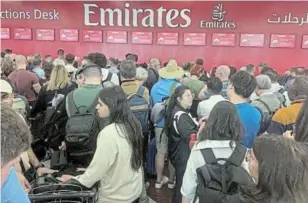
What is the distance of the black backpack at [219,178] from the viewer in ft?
7.00

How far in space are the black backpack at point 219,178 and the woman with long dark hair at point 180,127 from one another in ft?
3.72

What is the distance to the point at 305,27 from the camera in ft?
29.2

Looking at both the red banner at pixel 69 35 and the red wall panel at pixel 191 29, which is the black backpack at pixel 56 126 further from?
the red banner at pixel 69 35

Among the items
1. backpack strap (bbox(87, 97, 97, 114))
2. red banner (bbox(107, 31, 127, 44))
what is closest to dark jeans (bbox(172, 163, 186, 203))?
backpack strap (bbox(87, 97, 97, 114))

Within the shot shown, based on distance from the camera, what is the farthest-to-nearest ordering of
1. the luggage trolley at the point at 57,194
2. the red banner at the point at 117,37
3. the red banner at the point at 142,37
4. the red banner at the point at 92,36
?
the red banner at the point at 92,36 < the red banner at the point at 117,37 < the red banner at the point at 142,37 < the luggage trolley at the point at 57,194

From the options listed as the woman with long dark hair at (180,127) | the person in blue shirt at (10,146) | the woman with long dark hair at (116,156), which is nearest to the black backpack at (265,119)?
the woman with long dark hair at (180,127)

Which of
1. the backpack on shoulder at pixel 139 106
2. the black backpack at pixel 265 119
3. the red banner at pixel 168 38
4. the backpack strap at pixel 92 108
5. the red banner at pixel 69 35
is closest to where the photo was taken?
the backpack strap at pixel 92 108

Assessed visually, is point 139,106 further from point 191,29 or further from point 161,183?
point 191,29

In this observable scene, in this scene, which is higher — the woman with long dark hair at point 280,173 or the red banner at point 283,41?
the red banner at point 283,41

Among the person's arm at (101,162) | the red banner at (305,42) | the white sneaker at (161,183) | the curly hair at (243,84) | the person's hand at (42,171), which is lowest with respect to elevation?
the white sneaker at (161,183)

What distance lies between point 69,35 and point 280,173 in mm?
9708

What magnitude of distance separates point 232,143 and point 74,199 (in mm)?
961

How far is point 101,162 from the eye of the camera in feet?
7.27

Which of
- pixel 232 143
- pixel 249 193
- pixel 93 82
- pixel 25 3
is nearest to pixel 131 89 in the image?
pixel 93 82
